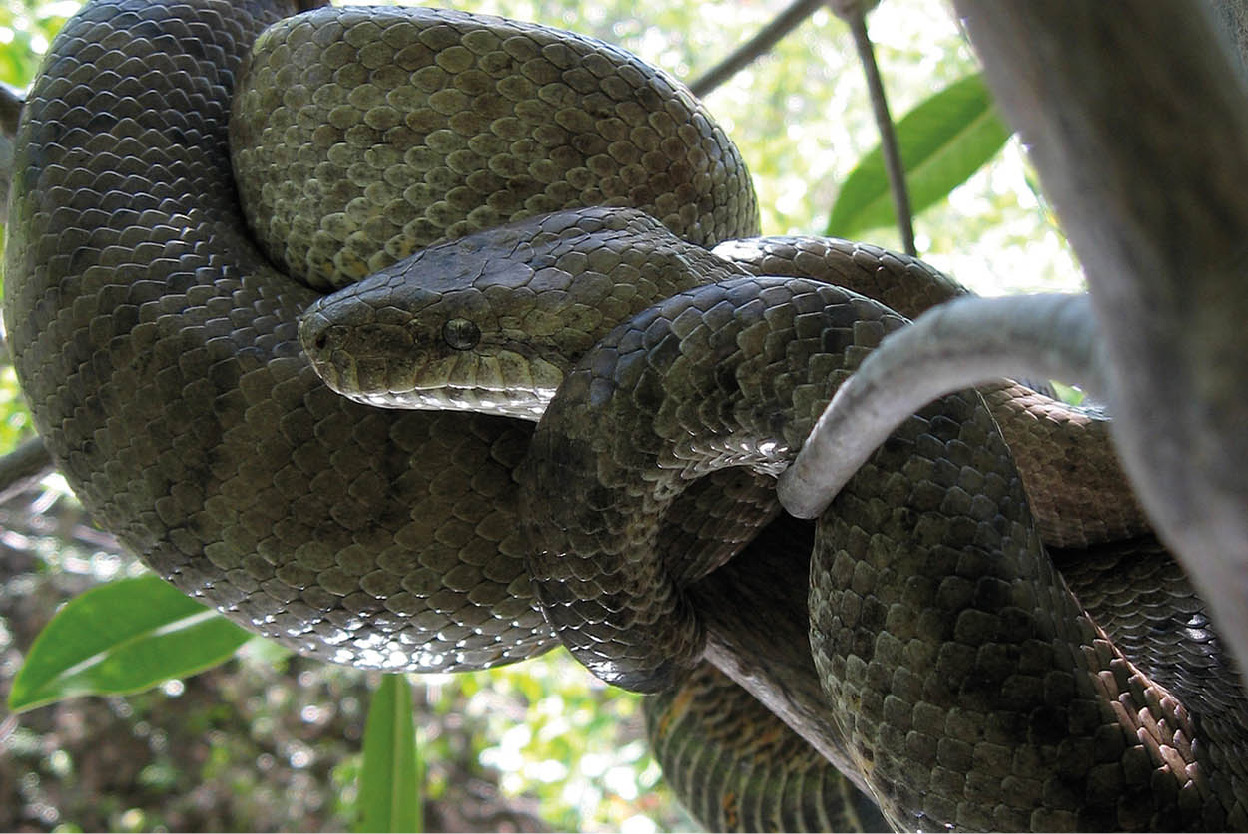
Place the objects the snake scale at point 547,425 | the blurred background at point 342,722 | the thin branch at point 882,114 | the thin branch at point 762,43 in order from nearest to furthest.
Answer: the snake scale at point 547,425
the thin branch at point 882,114
the thin branch at point 762,43
the blurred background at point 342,722

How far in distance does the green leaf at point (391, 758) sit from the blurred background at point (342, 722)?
2.57 metres

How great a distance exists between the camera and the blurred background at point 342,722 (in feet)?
17.0

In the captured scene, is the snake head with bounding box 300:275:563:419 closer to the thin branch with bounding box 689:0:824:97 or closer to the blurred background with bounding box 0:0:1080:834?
the thin branch with bounding box 689:0:824:97

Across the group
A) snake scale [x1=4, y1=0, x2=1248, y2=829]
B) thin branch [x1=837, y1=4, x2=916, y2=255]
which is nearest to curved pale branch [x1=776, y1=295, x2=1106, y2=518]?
snake scale [x1=4, y1=0, x2=1248, y2=829]

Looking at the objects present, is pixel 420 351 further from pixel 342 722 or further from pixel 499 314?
pixel 342 722

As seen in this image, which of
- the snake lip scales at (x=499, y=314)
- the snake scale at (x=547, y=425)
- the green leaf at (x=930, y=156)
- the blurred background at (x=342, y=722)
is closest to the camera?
the snake scale at (x=547, y=425)

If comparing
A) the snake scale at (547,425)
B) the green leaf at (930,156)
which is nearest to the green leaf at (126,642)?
the snake scale at (547,425)

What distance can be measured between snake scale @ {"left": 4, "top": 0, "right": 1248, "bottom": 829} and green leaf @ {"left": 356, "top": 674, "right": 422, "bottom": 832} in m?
0.97

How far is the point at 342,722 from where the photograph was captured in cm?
593

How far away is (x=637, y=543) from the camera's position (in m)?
0.96

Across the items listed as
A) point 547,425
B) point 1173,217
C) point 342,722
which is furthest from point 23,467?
point 342,722

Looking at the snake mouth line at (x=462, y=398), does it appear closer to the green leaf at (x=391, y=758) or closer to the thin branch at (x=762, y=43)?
the thin branch at (x=762, y=43)

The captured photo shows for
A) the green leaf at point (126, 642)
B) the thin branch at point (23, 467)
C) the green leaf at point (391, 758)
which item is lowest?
the green leaf at point (391, 758)

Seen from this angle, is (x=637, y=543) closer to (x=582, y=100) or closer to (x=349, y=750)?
(x=582, y=100)
